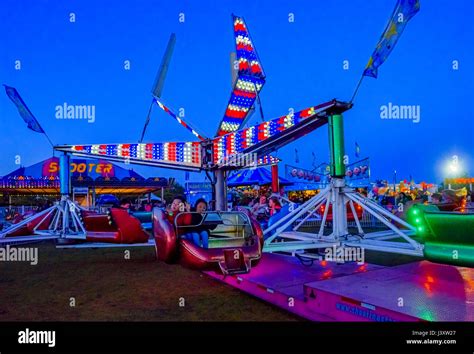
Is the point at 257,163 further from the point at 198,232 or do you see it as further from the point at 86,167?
the point at 86,167

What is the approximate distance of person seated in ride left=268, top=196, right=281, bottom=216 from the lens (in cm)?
874

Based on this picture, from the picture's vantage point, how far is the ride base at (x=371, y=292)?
320cm

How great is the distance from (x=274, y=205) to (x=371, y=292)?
525cm

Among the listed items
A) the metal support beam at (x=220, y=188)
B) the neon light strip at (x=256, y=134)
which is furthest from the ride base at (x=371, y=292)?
the metal support beam at (x=220, y=188)

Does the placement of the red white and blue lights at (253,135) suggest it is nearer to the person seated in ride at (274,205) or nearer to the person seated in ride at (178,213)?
the person seated in ride at (274,205)

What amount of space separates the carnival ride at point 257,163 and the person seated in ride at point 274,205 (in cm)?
55

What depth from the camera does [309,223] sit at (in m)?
16.6

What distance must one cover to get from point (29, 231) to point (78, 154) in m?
3.10

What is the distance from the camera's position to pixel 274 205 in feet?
29.3

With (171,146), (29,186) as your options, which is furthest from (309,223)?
(29,186)
